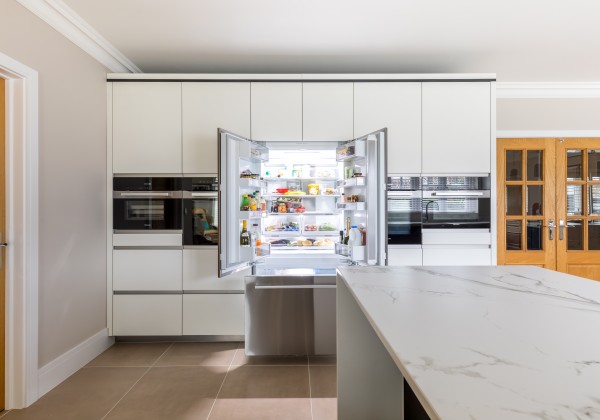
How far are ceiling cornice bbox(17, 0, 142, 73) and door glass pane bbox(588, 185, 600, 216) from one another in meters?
5.15

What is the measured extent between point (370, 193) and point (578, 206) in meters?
2.88

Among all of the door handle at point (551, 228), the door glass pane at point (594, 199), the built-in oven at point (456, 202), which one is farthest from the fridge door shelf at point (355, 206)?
the door glass pane at point (594, 199)

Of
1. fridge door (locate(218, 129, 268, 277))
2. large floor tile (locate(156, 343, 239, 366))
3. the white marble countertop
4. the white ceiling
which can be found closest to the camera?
the white marble countertop

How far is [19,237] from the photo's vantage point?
7.93 ft

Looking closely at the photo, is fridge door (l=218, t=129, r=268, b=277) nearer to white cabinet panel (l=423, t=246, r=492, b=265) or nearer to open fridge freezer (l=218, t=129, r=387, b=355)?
open fridge freezer (l=218, t=129, r=387, b=355)

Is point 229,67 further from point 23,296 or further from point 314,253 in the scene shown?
point 23,296

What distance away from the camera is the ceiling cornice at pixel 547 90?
4.18 metres

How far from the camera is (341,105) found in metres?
3.51

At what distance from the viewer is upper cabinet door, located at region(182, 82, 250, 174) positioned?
347cm

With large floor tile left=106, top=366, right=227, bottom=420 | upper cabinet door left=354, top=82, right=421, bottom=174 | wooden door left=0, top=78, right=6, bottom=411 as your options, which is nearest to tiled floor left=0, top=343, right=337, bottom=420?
large floor tile left=106, top=366, right=227, bottom=420

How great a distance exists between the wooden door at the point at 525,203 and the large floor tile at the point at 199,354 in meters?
3.14

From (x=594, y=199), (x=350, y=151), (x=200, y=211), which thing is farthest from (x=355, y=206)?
(x=594, y=199)

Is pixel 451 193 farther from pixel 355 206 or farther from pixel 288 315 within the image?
pixel 288 315

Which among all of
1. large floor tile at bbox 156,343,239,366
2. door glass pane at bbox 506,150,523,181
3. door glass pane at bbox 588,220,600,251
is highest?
door glass pane at bbox 506,150,523,181
